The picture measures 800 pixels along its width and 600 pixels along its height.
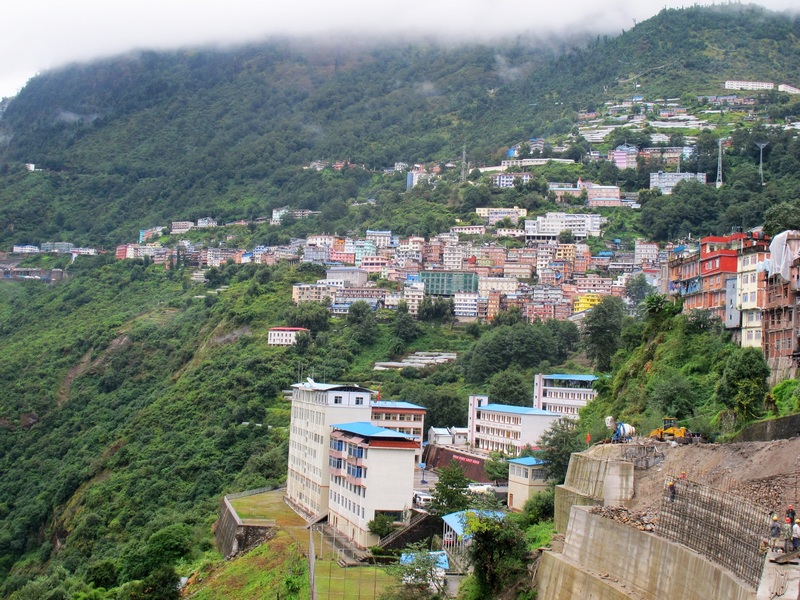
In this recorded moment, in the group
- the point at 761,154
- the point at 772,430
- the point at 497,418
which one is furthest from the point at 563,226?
the point at 772,430

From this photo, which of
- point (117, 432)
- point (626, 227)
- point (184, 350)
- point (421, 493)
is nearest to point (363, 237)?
point (626, 227)

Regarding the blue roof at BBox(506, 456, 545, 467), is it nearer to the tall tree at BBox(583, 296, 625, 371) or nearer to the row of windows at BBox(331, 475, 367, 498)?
the row of windows at BBox(331, 475, 367, 498)

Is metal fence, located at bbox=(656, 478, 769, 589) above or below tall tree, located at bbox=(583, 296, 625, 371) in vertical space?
above

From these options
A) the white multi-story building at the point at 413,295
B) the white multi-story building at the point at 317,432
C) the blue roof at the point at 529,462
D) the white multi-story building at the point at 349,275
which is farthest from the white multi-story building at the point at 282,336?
the blue roof at the point at 529,462

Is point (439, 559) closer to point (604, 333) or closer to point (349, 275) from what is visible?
point (604, 333)

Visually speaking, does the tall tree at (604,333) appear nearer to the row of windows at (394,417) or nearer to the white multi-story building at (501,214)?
the row of windows at (394,417)

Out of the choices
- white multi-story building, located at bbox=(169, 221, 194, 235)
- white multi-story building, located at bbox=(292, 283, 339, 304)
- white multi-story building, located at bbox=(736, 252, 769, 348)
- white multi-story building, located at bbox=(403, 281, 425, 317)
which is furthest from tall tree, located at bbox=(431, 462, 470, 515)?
white multi-story building, located at bbox=(169, 221, 194, 235)

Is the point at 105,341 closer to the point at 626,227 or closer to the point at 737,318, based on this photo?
the point at 626,227
